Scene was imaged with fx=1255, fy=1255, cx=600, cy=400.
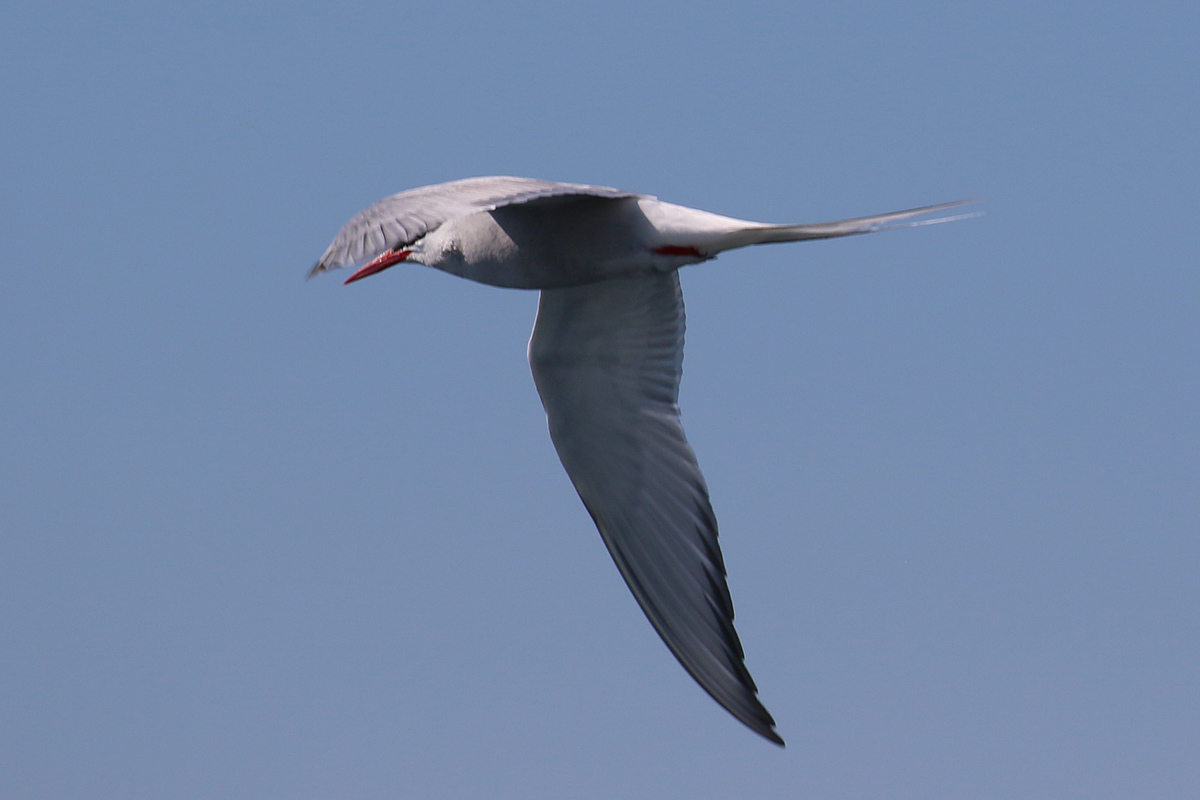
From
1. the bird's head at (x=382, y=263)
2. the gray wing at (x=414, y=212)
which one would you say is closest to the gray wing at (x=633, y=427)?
the bird's head at (x=382, y=263)

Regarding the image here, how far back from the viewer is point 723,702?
695 cm

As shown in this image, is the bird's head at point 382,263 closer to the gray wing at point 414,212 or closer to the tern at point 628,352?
the tern at point 628,352

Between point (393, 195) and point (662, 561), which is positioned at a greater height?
point (393, 195)

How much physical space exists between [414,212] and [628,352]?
2.90m

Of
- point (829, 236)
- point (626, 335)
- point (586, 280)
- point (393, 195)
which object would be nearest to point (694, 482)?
point (626, 335)

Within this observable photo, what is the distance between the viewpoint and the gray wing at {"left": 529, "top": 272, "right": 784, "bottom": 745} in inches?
297

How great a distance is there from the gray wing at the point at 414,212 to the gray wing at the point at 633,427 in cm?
197

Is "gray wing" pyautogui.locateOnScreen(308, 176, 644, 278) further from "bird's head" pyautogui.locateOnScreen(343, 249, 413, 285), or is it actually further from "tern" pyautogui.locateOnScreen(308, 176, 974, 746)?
"bird's head" pyautogui.locateOnScreen(343, 249, 413, 285)

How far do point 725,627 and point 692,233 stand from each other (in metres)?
2.38

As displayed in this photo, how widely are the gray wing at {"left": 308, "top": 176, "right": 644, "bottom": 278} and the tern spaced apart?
0.04 metres

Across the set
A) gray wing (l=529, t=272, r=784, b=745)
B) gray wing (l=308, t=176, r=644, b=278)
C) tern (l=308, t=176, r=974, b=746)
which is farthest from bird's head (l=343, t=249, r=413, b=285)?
gray wing (l=308, t=176, r=644, b=278)

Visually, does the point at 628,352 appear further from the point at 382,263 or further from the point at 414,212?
the point at 414,212

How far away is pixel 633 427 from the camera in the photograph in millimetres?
7914

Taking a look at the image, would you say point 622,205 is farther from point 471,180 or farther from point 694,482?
point 694,482
